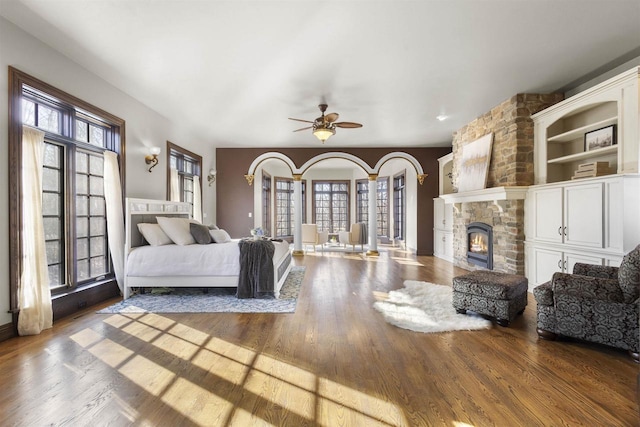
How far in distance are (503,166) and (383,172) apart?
20.9 ft

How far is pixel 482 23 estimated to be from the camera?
293 centimetres

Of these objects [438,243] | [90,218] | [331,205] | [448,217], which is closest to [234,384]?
[90,218]

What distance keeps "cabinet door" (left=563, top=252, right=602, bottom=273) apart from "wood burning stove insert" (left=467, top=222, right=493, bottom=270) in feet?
4.71

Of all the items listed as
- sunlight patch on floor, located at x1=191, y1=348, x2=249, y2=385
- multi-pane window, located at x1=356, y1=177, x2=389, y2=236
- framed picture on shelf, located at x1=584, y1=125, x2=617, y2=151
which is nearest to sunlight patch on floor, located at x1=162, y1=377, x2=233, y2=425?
sunlight patch on floor, located at x1=191, y1=348, x2=249, y2=385

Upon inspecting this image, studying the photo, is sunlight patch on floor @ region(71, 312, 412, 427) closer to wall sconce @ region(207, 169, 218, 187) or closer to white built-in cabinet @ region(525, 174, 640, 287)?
white built-in cabinet @ region(525, 174, 640, 287)

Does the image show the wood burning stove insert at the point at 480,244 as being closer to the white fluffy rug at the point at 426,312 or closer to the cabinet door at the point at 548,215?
the cabinet door at the point at 548,215

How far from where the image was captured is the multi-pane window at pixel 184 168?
608 cm

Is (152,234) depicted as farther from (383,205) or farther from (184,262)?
(383,205)

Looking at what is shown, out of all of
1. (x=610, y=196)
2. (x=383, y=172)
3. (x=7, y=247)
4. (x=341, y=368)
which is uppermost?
(x=383, y=172)

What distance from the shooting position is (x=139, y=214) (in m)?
4.64

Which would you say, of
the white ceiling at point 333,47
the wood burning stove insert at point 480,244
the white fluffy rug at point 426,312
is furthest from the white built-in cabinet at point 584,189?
the white fluffy rug at point 426,312

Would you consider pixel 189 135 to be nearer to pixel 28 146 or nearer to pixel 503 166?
pixel 28 146

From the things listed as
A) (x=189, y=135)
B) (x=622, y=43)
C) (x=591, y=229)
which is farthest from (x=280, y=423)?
(x=189, y=135)

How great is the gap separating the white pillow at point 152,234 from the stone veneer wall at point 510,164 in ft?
17.5
